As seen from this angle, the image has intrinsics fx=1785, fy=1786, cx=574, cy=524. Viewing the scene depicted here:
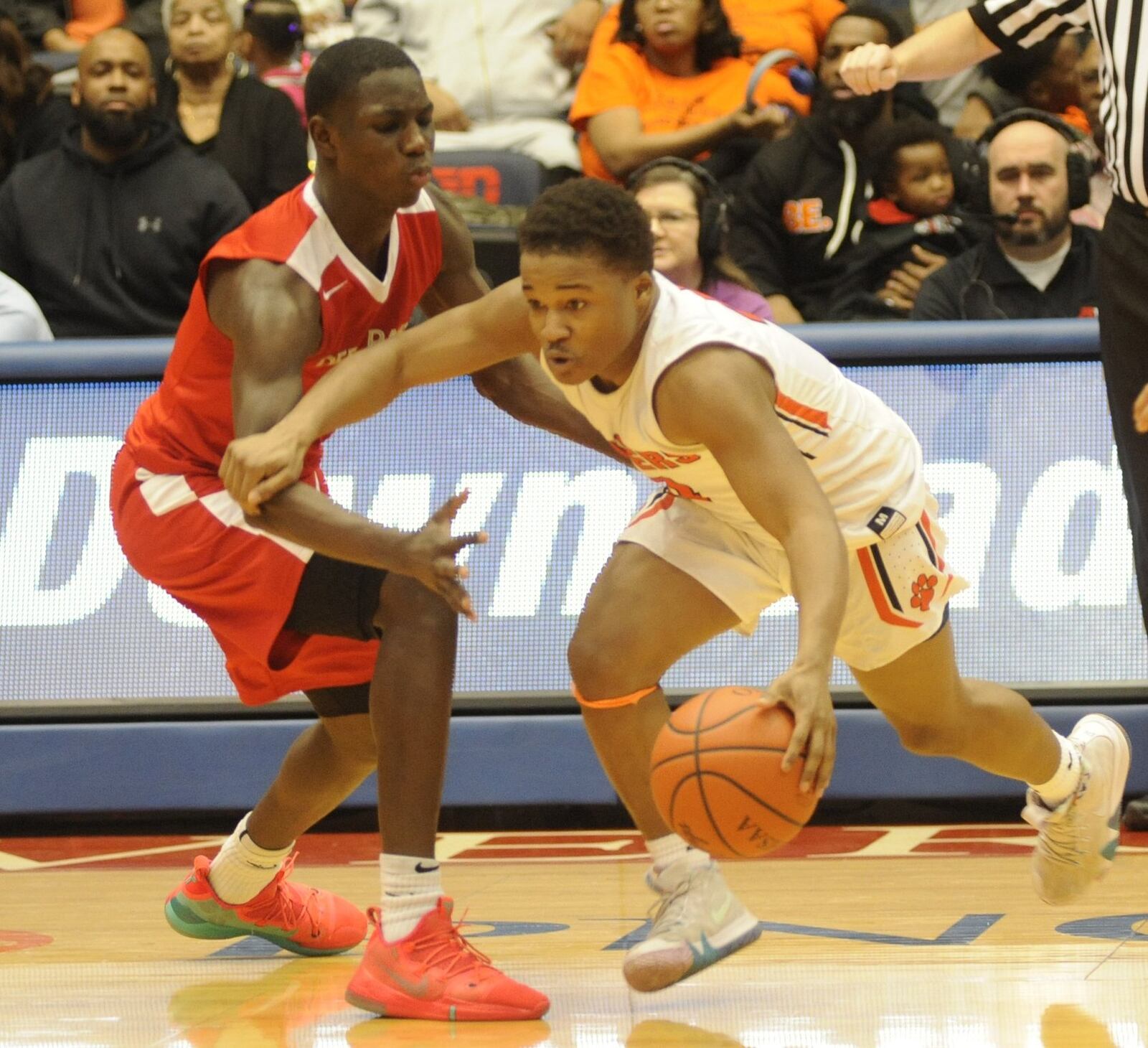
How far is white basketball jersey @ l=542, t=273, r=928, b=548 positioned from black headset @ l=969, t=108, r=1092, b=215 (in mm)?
A: 3280

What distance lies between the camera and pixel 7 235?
7254mm

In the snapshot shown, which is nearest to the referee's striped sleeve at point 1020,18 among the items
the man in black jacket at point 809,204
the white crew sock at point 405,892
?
the white crew sock at point 405,892

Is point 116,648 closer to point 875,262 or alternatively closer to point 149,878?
point 149,878

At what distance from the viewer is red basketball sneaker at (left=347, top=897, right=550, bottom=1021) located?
3182 millimetres

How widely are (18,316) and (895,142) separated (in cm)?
346

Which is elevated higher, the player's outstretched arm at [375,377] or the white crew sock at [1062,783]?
the player's outstretched arm at [375,377]

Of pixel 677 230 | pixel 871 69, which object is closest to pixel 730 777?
pixel 871 69

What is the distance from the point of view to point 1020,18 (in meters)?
3.78

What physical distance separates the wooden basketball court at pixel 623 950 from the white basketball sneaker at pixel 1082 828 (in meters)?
0.10

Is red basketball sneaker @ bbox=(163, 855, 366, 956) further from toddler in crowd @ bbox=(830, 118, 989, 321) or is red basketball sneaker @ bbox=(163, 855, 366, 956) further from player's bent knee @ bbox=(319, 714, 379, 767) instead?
toddler in crowd @ bbox=(830, 118, 989, 321)

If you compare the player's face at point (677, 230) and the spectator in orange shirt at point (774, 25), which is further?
the spectator in orange shirt at point (774, 25)

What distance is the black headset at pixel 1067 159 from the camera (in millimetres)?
6633

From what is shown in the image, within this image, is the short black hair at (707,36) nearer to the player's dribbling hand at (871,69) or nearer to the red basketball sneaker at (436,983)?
the player's dribbling hand at (871,69)

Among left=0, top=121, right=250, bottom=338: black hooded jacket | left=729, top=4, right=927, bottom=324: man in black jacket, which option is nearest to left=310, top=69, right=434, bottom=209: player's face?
left=0, top=121, right=250, bottom=338: black hooded jacket
